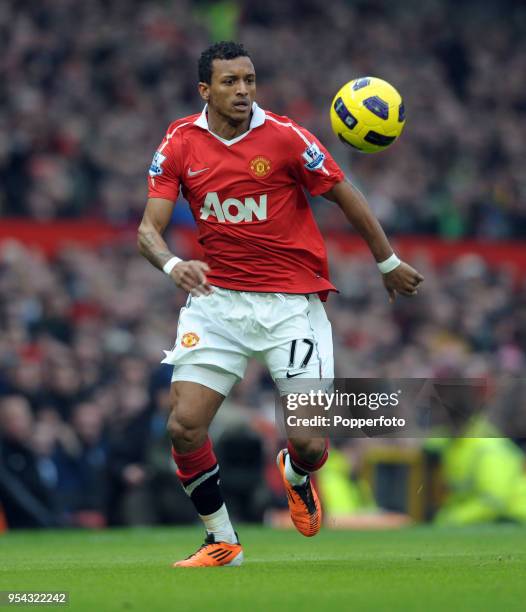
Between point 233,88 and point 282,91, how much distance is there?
13.8m

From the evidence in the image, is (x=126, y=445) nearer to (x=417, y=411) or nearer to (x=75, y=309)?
(x=75, y=309)

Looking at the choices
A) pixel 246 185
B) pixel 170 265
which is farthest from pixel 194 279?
pixel 246 185

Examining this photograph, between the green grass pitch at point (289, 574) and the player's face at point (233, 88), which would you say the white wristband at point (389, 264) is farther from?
the green grass pitch at point (289, 574)

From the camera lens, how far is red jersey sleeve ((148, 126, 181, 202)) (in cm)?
775

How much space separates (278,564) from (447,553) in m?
1.41

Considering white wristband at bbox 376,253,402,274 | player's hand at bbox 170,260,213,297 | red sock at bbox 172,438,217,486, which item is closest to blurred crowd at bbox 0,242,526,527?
red sock at bbox 172,438,217,486

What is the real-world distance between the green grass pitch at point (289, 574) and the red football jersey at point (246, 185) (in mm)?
1568

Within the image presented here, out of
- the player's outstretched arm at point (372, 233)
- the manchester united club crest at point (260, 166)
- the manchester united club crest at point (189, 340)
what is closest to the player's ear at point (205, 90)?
the manchester united club crest at point (260, 166)

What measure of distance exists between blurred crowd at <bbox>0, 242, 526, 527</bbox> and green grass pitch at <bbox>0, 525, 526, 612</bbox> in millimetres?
2257

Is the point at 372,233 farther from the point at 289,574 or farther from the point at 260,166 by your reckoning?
the point at 289,574

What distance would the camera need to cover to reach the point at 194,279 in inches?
281

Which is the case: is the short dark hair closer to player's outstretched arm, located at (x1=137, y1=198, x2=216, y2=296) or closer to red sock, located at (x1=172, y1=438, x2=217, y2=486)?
player's outstretched arm, located at (x1=137, y1=198, x2=216, y2=296)

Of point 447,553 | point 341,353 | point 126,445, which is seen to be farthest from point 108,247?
point 447,553

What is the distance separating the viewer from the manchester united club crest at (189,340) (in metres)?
7.73
